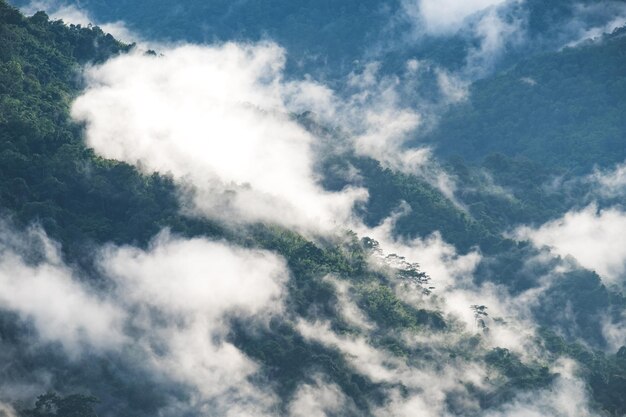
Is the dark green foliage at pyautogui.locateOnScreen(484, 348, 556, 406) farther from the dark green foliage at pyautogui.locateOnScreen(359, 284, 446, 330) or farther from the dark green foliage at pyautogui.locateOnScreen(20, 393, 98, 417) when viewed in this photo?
the dark green foliage at pyautogui.locateOnScreen(20, 393, 98, 417)

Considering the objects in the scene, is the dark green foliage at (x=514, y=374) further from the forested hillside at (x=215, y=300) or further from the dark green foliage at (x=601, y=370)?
the dark green foliage at (x=601, y=370)

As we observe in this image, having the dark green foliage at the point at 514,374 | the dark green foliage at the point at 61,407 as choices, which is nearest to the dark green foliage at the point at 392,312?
the dark green foliage at the point at 514,374

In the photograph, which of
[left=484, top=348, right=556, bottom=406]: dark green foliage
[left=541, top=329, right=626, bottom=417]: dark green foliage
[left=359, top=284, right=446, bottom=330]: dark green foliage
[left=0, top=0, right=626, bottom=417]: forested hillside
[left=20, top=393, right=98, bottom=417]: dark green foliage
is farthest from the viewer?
[left=359, top=284, right=446, bottom=330]: dark green foliage

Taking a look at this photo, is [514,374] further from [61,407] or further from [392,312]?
[61,407]

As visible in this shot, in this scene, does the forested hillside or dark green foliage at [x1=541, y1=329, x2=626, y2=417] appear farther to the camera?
dark green foliage at [x1=541, y1=329, x2=626, y2=417]

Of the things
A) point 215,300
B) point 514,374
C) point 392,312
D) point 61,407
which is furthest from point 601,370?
point 61,407

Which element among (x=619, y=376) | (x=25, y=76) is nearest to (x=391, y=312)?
(x=619, y=376)

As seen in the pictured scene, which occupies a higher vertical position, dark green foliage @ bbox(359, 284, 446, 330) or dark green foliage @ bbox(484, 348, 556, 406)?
dark green foliage @ bbox(359, 284, 446, 330)

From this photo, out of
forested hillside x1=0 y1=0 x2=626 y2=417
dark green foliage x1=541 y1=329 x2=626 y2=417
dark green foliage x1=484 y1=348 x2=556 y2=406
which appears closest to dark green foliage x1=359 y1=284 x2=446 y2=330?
forested hillside x1=0 y1=0 x2=626 y2=417

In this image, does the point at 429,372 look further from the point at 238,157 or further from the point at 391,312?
the point at 238,157
